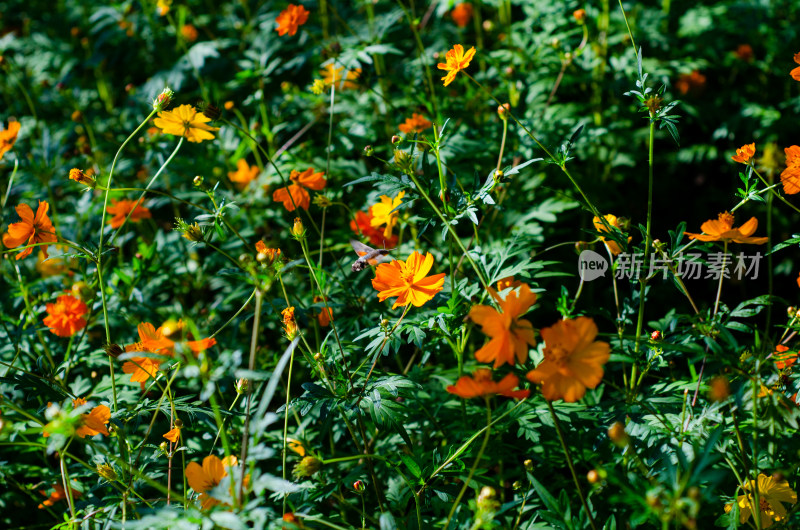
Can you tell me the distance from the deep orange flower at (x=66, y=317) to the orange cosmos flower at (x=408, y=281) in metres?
0.74

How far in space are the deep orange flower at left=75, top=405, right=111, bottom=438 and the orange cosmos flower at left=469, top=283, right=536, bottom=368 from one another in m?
0.68

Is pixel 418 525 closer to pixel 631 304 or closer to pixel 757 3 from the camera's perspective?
pixel 631 304

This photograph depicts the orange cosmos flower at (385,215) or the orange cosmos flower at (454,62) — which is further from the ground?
the orange cosmos flower at (454,62)

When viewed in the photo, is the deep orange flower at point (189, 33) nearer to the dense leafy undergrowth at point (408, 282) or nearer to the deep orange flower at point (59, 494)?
the dense leafy undergrowth at point (408, 282)

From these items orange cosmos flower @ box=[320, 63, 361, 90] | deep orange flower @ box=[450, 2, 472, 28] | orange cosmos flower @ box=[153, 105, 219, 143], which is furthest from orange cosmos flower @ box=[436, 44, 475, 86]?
deep orange flower @ box=[450, 2, 472, 28]

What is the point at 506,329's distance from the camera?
0.92 meters

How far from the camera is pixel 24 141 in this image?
268 cm

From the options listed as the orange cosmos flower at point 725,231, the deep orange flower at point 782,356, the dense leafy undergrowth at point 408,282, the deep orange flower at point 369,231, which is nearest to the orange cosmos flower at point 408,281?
the dense leafy undergrowth at point 408,282

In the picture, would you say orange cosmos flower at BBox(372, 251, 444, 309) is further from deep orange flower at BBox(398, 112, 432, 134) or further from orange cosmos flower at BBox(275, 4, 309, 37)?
orange cosmos flower at BBox(275, 4, 309, 37)

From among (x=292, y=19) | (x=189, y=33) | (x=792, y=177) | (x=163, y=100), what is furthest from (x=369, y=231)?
(x=189, y=33)

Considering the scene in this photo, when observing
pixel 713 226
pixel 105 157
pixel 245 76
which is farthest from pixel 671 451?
pixel 105 157

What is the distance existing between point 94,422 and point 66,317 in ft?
1.44

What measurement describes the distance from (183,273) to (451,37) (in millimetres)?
1458

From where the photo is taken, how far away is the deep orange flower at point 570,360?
0.90 meters
